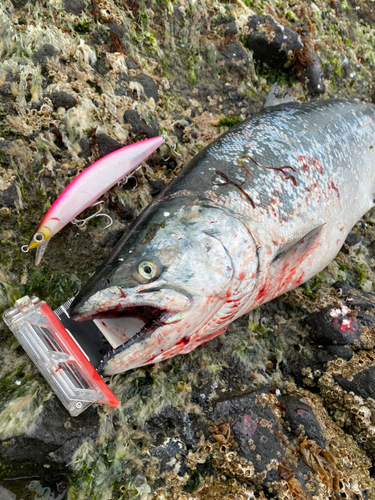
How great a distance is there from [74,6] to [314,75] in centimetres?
293

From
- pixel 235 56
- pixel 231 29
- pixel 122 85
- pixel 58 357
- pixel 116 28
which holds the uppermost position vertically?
pixel 231 29

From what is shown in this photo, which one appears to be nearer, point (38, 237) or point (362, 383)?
point (38, 237)

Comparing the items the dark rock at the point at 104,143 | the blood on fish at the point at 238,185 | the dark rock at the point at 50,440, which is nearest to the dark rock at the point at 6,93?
the dark rock at the point at 104,143

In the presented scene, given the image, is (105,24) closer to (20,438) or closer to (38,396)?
(38,396)

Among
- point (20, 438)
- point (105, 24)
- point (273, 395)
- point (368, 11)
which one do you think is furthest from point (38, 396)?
point (368, 11)

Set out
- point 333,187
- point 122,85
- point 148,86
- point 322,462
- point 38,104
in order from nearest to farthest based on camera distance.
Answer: point 322,462 → point 38,104 → point 333,187 → point 122,85 → point 148,86

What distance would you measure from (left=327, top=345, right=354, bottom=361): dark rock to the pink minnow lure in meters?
2.10

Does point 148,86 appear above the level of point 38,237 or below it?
above

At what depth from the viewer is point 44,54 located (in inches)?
115

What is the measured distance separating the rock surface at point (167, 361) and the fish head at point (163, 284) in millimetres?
498

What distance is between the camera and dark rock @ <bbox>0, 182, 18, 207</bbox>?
2.41 metres

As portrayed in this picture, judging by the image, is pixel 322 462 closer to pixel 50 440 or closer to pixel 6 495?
pixel 50 440

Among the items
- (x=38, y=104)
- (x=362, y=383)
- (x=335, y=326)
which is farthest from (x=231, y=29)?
(x=362, y=383)

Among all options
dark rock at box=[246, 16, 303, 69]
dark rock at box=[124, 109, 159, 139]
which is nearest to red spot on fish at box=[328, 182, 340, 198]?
dark rock at box=[124, 109, 159, 139]
